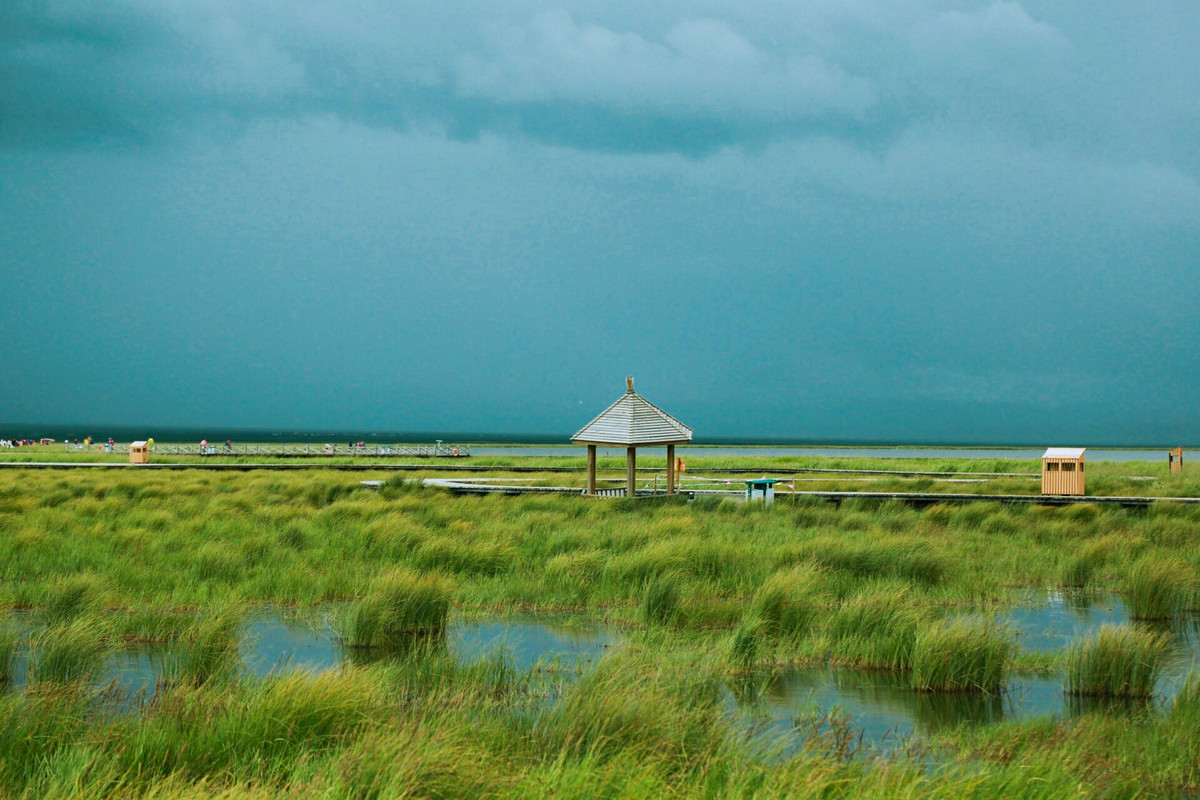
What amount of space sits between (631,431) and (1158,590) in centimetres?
1175

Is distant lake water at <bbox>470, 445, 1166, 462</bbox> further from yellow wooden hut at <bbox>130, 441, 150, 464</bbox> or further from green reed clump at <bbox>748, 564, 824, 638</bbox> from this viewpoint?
green reed clump at <bbox>748, 564, 824, 638</bbox>

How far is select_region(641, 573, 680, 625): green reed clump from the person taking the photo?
9492 mm

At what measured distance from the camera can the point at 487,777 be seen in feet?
15.2

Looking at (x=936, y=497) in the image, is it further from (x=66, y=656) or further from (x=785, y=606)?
(x=66, y=656)

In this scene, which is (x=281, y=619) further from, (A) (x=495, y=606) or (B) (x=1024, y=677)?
(B) (x=1024, y=677)

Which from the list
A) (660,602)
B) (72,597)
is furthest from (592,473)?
(72,597)

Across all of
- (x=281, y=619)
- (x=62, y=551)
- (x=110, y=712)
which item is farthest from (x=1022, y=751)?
(x=62, y=551)

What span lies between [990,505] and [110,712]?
1739 centimetres

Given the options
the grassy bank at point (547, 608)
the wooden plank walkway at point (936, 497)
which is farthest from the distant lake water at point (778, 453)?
the grassy bank at point (547, 608)

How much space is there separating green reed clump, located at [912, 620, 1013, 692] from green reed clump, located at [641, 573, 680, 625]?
8.75 feet

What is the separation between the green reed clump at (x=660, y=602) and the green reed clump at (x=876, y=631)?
169 centimetres

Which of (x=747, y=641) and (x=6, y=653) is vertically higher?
(x=6, y=653)

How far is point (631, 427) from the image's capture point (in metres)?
20.6

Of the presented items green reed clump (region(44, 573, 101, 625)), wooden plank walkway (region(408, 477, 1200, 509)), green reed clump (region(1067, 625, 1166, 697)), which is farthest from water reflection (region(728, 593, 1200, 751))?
wooden plank walkway (region(408, 477, 1200, 509))
